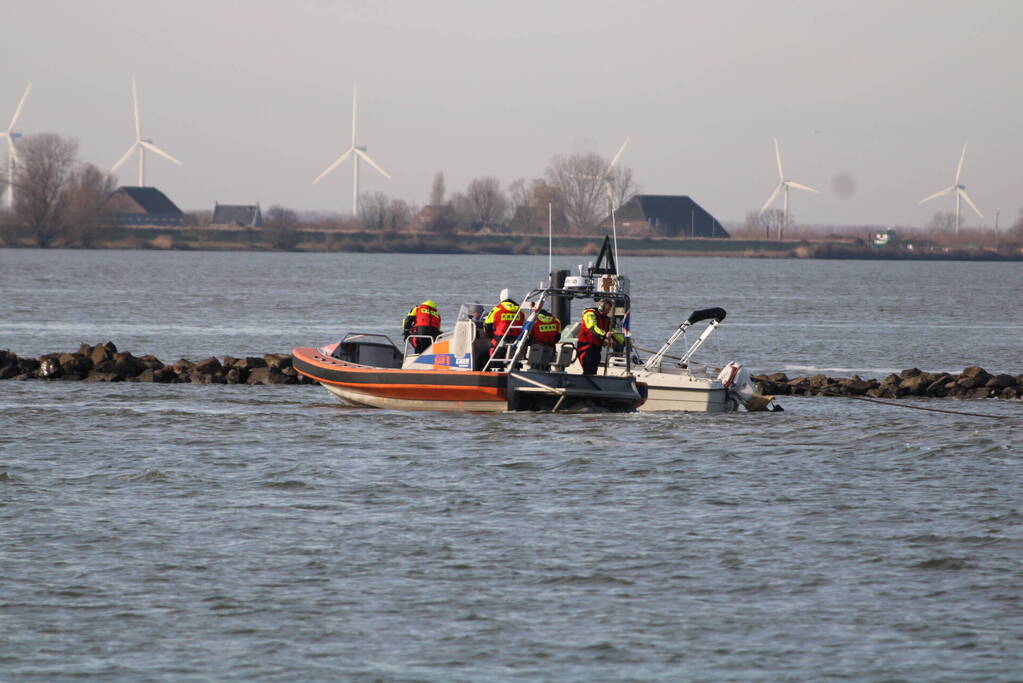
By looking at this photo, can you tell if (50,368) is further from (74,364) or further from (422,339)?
(422,339)

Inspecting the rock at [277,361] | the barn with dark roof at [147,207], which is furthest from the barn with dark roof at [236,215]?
the rock at [277,361]

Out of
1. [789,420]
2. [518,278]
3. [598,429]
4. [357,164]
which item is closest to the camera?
[598,429]

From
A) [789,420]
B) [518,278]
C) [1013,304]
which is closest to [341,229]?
[518,278]

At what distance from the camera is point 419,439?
18.4 m

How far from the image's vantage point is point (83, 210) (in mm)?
130375

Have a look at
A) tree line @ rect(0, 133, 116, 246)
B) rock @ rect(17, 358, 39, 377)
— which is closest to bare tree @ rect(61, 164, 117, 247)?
tree line @ rect(0, 133, 116, 246)

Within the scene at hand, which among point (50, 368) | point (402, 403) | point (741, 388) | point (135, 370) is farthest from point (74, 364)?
point (741, 388)

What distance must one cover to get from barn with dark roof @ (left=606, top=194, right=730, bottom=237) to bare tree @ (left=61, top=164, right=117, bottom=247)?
199 feet

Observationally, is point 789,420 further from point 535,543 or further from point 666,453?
point 535,543

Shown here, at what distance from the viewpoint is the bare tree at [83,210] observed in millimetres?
129875

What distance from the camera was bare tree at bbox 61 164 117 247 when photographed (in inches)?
5113

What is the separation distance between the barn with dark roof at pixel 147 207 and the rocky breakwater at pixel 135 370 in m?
143

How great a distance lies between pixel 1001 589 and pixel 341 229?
153 m

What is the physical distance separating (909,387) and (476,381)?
1032cm
